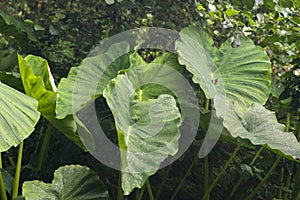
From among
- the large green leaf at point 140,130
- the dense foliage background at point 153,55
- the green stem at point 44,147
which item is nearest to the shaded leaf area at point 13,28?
the dense foliage background at point 153,55

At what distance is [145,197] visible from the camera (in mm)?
2318

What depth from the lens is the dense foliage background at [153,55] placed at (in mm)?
2035

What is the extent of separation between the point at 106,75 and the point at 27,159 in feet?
2.38

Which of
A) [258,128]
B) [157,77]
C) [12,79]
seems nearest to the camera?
[258,128]

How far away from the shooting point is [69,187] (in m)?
1.46

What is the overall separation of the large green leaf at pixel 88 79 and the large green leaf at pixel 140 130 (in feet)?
0.52

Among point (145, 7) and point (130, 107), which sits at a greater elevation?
point (145, 7)

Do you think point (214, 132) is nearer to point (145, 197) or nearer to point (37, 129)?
point (145, 197)

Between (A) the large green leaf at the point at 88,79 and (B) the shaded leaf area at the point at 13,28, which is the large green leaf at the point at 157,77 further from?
(B) the shaded leaf area at the point at 13,28

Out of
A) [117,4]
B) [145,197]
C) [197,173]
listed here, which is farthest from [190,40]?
[145,197]

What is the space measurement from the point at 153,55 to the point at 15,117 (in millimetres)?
1119

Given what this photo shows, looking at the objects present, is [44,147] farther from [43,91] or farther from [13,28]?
[43,91]

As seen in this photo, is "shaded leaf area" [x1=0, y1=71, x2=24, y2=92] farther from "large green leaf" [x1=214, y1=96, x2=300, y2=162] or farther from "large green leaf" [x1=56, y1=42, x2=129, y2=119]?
"large green leaf" [x1=214, y1=96, x2=300, y2=162]

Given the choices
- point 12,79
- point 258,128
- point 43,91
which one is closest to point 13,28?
point 12,79
